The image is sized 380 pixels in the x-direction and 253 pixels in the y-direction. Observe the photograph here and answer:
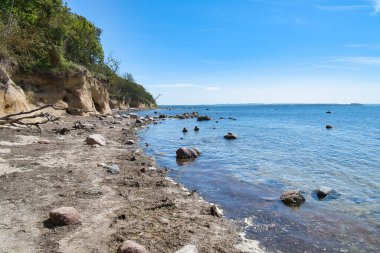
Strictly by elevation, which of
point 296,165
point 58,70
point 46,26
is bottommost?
point 296,165

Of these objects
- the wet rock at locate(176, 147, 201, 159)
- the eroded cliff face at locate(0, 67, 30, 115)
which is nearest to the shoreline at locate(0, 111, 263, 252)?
the wet rock at locate(176, 147, 201, 159)

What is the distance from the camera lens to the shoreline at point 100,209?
6.43 metres

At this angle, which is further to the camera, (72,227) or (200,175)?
(200,175)

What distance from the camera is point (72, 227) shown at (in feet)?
22.7

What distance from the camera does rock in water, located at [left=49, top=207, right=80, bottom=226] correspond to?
22.8ft

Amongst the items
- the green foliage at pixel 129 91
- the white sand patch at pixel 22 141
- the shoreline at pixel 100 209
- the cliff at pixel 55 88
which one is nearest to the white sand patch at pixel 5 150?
the shoreline at pixel 100 209

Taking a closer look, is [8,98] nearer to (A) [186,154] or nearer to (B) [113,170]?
(A) [186,154]

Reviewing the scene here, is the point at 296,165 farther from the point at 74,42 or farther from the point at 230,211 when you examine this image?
the point at 74,42

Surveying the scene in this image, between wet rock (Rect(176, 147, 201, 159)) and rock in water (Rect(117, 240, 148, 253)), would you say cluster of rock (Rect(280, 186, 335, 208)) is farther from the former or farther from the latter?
wet rock (Rect(176, 147, 201, 159))

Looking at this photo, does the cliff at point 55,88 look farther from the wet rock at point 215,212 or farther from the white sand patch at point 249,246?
the white sand patch at point 249,246

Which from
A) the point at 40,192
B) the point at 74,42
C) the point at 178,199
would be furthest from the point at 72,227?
the point at 74,42

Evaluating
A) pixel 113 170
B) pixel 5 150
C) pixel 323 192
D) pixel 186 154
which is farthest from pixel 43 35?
pixel 323 192

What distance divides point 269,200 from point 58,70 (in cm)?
3275

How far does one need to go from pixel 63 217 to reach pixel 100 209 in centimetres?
138
